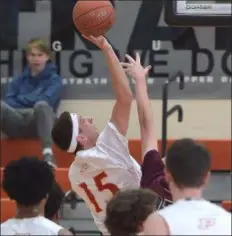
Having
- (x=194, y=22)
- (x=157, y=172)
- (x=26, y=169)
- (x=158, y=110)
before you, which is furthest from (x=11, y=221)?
(x=158, y=110)

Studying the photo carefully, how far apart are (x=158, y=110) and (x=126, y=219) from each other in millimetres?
5792

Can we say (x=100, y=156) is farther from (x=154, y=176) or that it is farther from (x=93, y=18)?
(x=93, y=18)

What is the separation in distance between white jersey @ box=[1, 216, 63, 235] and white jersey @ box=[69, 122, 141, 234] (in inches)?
19.8

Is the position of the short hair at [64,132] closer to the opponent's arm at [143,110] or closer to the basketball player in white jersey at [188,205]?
the opponent's arm at [143,110]

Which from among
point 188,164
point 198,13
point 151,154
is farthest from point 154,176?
point 198,13

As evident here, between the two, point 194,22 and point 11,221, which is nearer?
point 11,221

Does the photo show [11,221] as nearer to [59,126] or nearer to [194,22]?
[59,126]

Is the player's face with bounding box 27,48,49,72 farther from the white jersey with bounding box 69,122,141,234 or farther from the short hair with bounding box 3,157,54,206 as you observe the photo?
the short hair with bounding box 3,157,54,206

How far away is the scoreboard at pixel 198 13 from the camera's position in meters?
7.00

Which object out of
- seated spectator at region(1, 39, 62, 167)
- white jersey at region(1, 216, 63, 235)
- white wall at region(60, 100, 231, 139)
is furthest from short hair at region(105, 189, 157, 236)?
white wall at region(60, 100, 231, 139)

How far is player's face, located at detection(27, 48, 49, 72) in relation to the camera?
9.20 m

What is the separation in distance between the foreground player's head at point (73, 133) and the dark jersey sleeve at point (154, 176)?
59cm

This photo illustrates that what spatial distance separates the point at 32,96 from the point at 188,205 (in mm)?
5657

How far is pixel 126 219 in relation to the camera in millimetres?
3881
